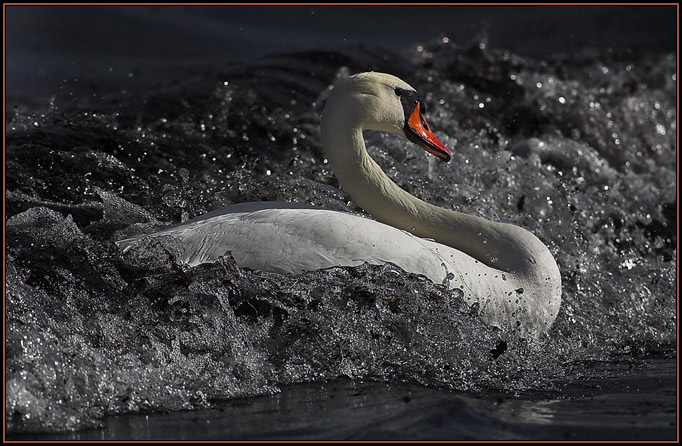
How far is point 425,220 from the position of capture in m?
5.17

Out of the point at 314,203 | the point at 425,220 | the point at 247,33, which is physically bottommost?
the point at 247,33

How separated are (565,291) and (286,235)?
2409mm

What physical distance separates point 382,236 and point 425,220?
666mm

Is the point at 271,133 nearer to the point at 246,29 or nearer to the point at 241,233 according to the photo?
the point at 241,233

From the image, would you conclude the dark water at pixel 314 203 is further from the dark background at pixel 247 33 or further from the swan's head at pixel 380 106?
the swan's head at pixel 380 106

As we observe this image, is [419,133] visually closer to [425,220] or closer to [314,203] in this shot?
[425,220]

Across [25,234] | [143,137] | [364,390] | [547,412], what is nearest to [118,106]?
[143,137]

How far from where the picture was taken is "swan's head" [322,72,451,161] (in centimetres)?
Result: 504

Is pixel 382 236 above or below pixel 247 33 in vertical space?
above

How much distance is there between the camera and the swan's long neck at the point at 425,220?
5.00 metres

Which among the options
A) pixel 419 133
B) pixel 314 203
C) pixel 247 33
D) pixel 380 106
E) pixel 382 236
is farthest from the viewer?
pixel 247 33

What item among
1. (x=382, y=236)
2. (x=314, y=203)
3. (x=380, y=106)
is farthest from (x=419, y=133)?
(x=314, y=203)

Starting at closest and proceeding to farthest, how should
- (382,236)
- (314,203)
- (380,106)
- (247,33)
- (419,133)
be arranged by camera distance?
(382,236), (380,106), (419,133), (314,203), (247,33)

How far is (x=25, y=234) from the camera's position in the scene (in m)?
4.86
